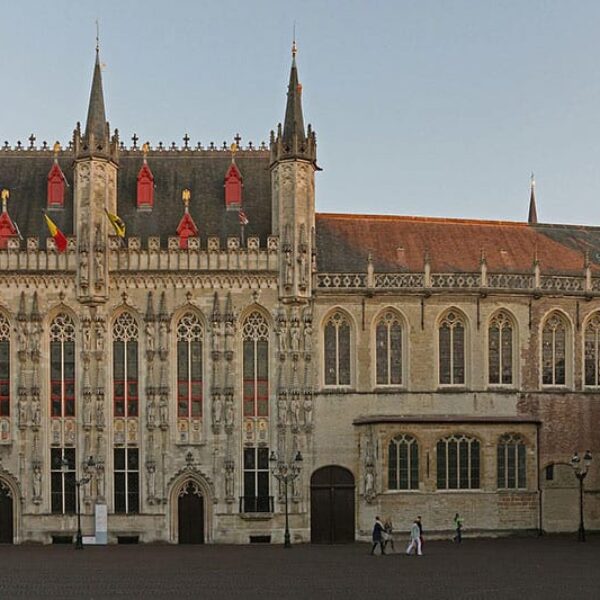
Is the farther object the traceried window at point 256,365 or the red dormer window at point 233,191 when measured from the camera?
the red dormer window at point 233,191

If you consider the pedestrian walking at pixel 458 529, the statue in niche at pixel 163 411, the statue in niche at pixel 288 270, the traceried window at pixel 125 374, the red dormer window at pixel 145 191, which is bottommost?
the pedestrian walking at pixel 458 529

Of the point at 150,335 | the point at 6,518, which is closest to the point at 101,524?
the point at 6,518

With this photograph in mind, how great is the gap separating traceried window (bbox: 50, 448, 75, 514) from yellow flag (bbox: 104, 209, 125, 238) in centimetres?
1101

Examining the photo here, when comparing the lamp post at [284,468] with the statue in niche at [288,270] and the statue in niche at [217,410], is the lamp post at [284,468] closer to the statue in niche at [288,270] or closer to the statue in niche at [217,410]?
the statue in niche at [217,410]

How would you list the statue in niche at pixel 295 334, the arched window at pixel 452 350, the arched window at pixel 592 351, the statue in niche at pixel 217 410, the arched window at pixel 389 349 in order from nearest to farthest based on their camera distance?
the statue in niche at pixel 217 410, the statue in niche at pixel 295 334, the arched window at pixel 389 349, the arched window at pixel 452 350, the arched window at pixel 592 351

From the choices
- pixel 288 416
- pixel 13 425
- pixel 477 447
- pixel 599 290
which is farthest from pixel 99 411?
pixel 599 290

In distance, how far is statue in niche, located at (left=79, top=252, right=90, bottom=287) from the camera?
59.9 metres

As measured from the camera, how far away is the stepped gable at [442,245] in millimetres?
63969

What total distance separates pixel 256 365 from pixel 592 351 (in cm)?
1753

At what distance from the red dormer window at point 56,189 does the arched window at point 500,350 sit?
915 inches

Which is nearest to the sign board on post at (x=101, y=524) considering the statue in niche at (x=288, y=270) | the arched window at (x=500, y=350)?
the statue in niche at (x=288, y=270)

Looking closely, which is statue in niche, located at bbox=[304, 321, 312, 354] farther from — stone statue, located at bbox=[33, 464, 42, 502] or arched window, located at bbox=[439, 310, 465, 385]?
stone statue, located at bbox=[33, 464, 42, 502]

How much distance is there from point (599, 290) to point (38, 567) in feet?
108

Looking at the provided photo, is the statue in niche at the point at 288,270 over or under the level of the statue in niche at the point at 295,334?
over
